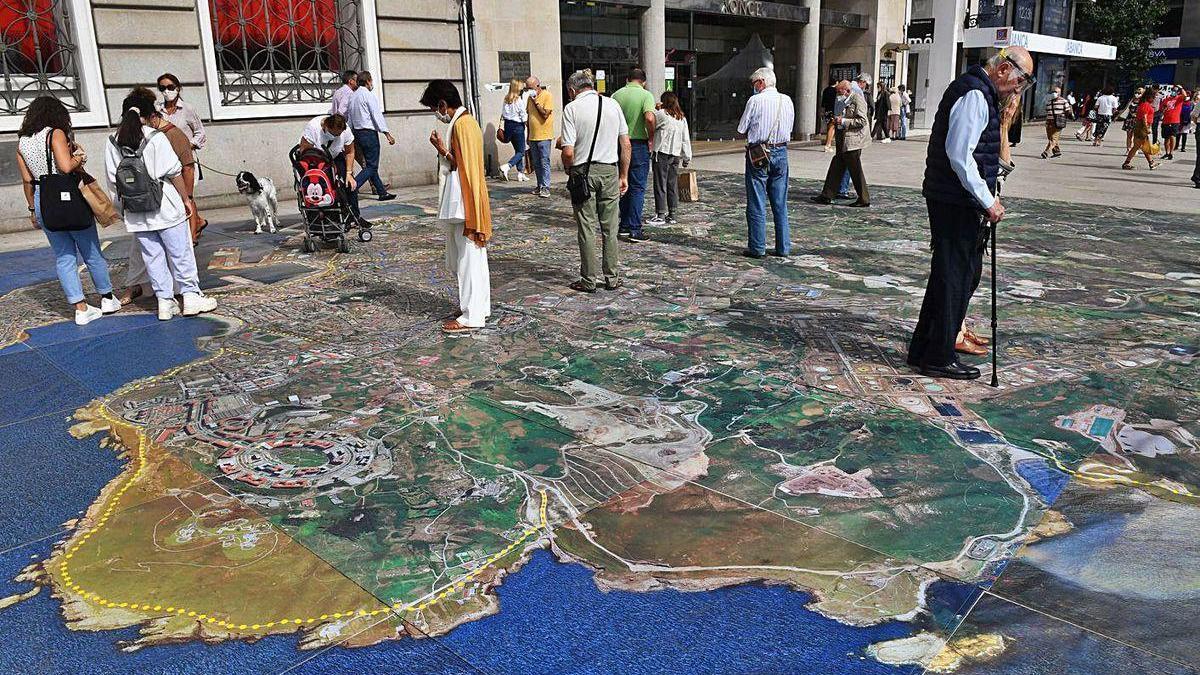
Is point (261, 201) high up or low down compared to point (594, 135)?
down

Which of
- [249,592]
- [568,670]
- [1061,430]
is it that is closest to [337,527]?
[249,592]

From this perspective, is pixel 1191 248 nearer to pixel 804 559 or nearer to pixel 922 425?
pixel 922 425

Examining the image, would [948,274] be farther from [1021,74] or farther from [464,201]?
[464,201]

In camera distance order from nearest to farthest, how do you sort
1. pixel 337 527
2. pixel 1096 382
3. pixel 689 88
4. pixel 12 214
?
pixel 337 527 < pixel 1096 382 < pixel 12 214 < pixel 689 88

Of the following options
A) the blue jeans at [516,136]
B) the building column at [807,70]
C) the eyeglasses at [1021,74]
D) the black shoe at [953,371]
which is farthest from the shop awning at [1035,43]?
the black shoe at [953,371]

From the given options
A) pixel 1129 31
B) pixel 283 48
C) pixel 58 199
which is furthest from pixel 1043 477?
pixel 1129 31

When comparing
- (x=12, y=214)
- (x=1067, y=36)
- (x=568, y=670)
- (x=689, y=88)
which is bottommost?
(x=568, y=670)
